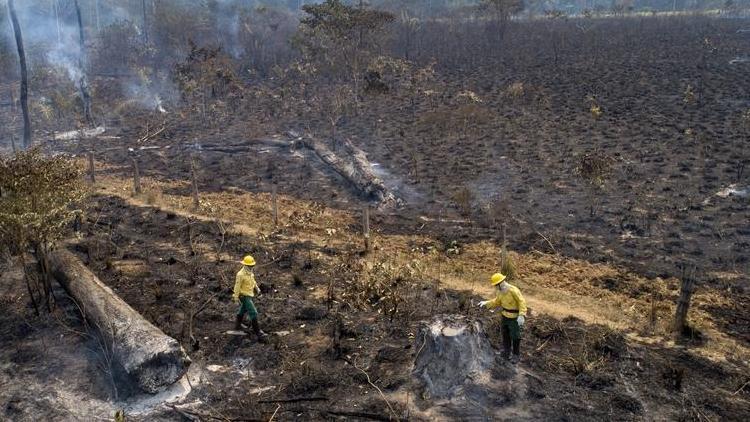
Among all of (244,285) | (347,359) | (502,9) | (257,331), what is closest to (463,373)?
(347,359)

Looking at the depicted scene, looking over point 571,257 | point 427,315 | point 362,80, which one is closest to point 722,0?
point 362,80

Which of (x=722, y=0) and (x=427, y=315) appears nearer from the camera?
(x=427, y=315)

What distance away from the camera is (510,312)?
321 inches

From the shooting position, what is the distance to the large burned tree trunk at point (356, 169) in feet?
55.4

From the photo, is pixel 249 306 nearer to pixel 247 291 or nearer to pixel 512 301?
pixel 247 291

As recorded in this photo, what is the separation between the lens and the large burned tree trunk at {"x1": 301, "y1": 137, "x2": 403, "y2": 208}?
16891 millimetres

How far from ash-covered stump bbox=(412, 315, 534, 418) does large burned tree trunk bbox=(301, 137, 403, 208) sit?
29.0 ft

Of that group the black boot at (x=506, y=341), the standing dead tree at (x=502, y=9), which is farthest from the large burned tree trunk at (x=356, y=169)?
the standing dead tree at (x=502, y=9)

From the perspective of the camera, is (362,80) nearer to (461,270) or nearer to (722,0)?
(461,270)

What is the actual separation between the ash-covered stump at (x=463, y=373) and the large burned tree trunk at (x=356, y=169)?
29.0ft

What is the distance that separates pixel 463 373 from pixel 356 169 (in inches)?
455

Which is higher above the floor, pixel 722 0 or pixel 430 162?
pixel 722 0

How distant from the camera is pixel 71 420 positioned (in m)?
7.36

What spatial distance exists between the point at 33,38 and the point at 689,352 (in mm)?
53879
